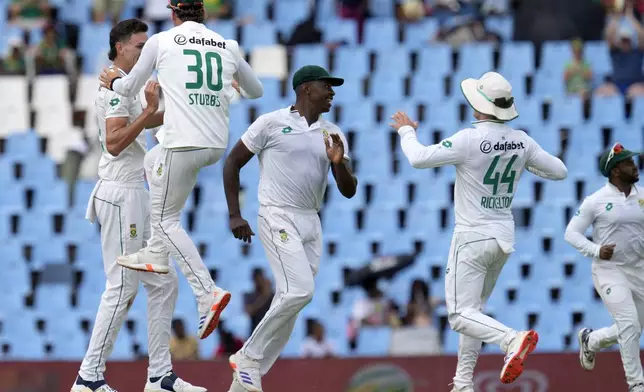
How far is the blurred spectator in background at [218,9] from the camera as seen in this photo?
18000 millimetres

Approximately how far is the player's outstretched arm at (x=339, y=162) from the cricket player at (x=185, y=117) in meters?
0.71

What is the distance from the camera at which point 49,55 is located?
17.7 meters

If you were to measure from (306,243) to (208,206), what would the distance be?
22.2ft

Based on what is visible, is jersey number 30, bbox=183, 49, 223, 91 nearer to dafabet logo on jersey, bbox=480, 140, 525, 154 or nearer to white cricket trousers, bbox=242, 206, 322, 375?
white cricket trousers, bbox=242, 206, 322, 375

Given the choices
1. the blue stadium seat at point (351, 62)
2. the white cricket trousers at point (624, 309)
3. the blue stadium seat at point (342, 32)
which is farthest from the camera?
the blue stadium seat at point (342, 32)

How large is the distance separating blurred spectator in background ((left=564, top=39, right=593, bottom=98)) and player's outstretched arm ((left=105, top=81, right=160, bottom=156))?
8950 millimetres

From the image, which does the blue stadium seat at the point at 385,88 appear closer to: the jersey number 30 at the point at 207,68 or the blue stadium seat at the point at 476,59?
the blue stadium seat at the point at 476,59

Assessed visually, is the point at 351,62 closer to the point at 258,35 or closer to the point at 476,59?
the point at 258,35

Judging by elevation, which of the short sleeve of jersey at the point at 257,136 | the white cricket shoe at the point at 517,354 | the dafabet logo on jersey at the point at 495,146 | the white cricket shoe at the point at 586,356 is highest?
the short sleeve of jersey at the point at 257,136

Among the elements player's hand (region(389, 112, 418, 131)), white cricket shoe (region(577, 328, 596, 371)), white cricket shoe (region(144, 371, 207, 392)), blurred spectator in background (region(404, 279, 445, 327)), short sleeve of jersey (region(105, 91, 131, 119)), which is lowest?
blurred spectator in background (region(404, 279, 445, 327))

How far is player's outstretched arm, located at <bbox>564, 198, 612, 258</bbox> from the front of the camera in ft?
36.2

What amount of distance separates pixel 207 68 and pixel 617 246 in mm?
3989

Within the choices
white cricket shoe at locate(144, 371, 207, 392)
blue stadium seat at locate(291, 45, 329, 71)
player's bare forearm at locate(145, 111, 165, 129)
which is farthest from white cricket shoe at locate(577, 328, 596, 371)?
blue stadium seat at locate(291, 45, 329, 71)

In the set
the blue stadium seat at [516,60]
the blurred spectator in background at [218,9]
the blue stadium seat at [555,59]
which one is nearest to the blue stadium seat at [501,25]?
the blue stadium seat at [516,60]
